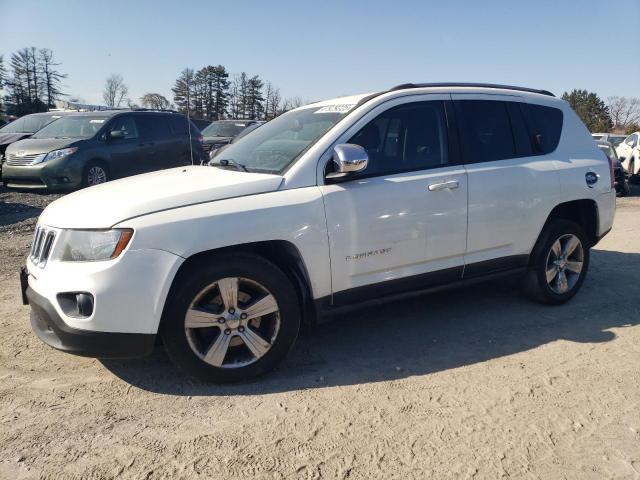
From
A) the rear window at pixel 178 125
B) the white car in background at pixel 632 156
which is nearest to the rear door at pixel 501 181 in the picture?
the rear window at pixel 178 125

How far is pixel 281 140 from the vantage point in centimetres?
399

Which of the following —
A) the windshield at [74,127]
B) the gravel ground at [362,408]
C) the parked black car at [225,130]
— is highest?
the parked black car at [225,130]

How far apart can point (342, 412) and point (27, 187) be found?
985 cm

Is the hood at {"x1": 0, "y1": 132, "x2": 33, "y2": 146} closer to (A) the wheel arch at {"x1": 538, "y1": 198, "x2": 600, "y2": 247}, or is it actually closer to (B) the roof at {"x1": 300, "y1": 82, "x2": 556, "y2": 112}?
(B) the roof at {"x1": 300, "y1": 82, "x2": 556, "y2": 112}

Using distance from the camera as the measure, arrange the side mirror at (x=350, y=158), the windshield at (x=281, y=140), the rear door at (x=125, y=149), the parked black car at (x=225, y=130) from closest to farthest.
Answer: the side mirror at (x=350, y=158) → the windshield at (x=281, y=140) → the rear door at (x=125, y=149) → the parked black car at (x=225, y=130)

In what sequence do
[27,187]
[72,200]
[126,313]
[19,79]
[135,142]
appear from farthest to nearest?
[19,79] → [135,142] → [27,187] → [72,200] → [126,313]

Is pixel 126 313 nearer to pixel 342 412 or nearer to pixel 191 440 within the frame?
pixel 191 440

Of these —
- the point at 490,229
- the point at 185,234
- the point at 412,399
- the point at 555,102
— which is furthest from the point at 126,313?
the point at 555,102

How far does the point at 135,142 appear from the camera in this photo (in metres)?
11.4

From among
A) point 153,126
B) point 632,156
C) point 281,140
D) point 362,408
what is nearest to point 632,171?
point 632,156

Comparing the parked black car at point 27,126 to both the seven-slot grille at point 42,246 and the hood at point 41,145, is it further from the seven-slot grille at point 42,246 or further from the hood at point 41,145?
the seven-slot grille at point 42,246

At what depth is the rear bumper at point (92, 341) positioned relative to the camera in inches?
115

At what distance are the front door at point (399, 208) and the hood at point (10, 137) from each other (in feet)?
38.9

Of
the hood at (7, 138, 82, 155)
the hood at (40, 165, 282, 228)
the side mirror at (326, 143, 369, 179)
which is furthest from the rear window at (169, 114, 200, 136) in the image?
the side mirror at (326, 143, 369, 179)
